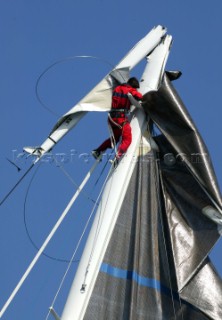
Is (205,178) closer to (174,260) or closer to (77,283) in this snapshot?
(174,260)

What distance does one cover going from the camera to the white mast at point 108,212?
15047mm

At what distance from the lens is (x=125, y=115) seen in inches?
678

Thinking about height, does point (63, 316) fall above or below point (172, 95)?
below

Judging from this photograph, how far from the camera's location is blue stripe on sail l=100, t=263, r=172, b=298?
15854 mm

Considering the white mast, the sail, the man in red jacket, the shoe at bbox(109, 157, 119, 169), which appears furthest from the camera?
the man in red jacket

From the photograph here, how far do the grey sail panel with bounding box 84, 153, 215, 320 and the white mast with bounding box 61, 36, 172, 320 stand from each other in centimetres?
26

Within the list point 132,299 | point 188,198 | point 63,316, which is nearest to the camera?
point 63,316

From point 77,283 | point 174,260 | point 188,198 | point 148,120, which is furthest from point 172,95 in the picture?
point 77,283

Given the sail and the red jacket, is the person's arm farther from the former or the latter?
the sail

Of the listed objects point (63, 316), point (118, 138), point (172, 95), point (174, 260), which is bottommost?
point (63, 316)

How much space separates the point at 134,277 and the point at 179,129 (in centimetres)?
275

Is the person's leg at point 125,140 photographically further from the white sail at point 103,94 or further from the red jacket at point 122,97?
the white sail at point 103,94

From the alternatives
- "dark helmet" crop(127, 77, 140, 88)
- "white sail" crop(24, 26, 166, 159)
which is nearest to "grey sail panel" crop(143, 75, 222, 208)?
"dark helmet" crop(127, 77, 140, 88)

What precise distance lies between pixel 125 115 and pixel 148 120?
0.44m
